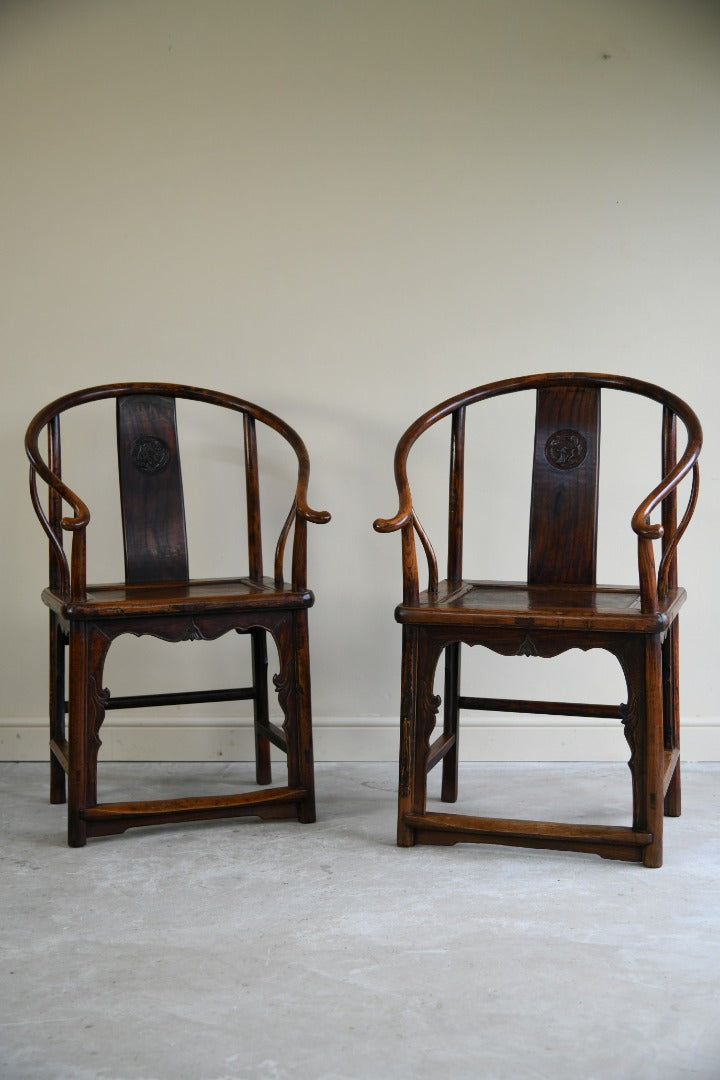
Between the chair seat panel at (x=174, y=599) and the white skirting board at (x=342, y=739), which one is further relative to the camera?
the white skirting board at (x=342, y=739)

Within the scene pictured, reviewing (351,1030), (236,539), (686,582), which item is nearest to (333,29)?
(236,539)

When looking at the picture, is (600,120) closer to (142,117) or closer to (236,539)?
(142,117)

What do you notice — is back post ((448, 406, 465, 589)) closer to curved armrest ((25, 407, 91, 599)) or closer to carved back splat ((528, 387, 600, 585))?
carved back splat ((528, 387, 600, 585))

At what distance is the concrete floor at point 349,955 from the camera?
1.30 metres

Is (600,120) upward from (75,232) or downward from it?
upward

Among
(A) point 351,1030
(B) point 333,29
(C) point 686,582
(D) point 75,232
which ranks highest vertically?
(B) point 333,29

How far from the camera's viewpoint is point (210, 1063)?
1.28 metres

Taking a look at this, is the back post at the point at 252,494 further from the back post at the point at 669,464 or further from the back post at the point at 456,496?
the back post at the point at 669,464

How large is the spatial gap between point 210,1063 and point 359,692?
152cm

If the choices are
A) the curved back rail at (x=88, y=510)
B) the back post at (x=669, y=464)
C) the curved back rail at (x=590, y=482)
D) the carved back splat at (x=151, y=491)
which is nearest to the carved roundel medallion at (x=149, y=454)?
the carved back splat at (x=151, y=491)

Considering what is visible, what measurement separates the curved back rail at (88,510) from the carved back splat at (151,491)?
0.04 m

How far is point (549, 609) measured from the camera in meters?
1.96

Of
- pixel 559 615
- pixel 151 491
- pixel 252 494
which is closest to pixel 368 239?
pixel 252 494

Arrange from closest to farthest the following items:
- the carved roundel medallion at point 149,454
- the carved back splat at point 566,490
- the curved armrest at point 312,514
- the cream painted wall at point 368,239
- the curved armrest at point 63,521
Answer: the curved armrest at point 63,521 → the curved armrest at point 312,514 → the carved back splat at point 566,490 → the carved roundel medallion at point 149,454 → the cream painted wall at point 368,239
